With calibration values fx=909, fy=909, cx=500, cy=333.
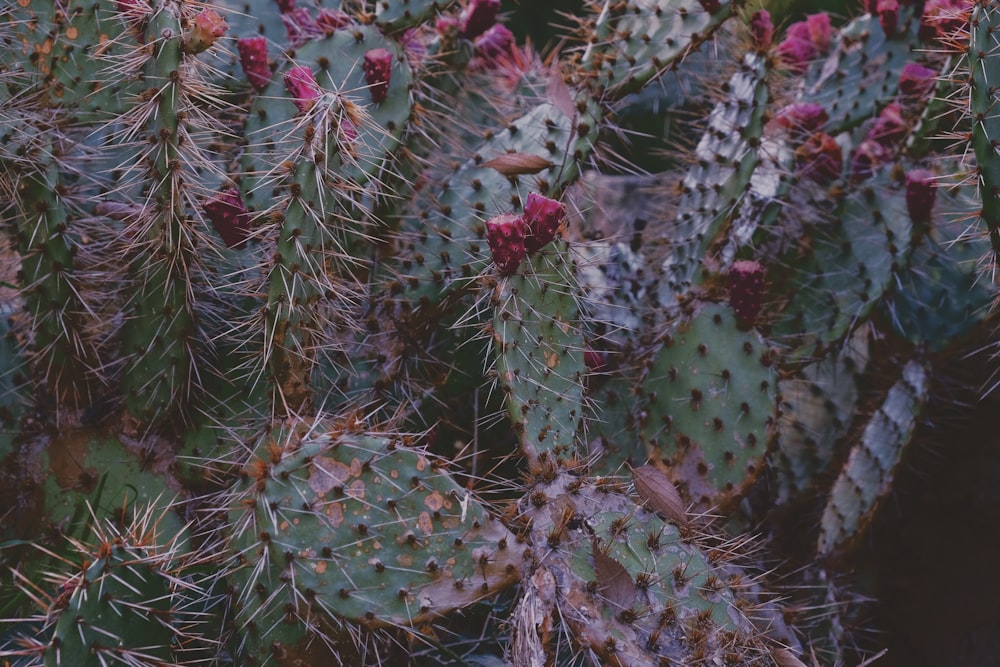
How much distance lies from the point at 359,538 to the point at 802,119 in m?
1.53

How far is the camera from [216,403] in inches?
64.1

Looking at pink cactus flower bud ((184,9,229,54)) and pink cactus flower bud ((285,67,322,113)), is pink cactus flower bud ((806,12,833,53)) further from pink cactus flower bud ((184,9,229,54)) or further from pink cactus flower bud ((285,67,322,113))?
pink cactus flower bud ((184,9,229,54))

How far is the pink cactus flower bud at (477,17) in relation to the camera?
A: 6.51 feet

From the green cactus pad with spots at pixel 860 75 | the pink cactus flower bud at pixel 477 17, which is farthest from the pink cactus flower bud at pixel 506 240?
the green cactus pad with spots at pixel 860 75

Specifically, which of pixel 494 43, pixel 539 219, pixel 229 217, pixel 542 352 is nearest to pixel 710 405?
pixel 542 352

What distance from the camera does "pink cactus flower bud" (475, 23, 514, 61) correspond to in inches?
88.1

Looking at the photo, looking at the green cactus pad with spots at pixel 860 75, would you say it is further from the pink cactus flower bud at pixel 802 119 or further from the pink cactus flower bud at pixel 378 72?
the pink cactus flower bud at pixel 378 72

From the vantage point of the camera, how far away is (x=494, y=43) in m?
2.25

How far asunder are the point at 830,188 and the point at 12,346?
6.15 ft

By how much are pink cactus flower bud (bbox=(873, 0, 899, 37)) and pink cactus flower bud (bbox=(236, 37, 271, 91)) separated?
4.87 ft

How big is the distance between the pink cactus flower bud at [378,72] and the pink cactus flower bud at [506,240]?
1.58ft

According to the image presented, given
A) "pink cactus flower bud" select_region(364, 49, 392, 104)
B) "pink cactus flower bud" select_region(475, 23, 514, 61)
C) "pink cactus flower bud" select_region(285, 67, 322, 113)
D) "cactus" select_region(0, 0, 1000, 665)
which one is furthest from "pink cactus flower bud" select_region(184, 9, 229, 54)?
"pink cactus flower bud" select_region(475, 23, 514, 61)

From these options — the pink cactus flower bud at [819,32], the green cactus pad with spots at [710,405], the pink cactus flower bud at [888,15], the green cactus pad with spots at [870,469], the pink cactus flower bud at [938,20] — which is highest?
the pink cactus flower bud at [938,20]

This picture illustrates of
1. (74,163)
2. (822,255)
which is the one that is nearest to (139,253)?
(74,163)
